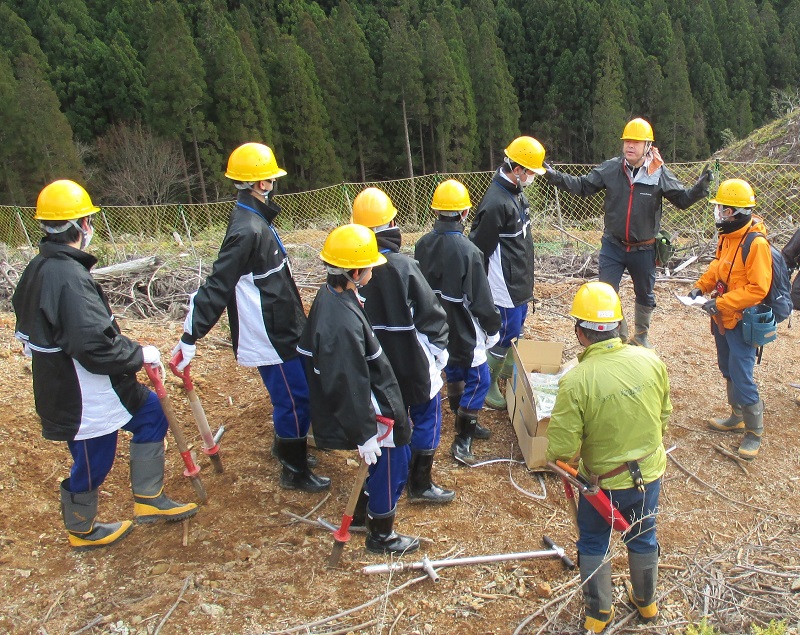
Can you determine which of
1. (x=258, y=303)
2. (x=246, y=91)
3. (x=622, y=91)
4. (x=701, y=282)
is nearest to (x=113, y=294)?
(x=258, y=303)

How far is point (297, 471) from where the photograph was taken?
4.02m

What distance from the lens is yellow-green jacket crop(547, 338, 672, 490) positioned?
9.17 ft

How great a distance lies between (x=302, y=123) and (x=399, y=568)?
101 ft

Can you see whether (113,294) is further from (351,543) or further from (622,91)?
(622,91)

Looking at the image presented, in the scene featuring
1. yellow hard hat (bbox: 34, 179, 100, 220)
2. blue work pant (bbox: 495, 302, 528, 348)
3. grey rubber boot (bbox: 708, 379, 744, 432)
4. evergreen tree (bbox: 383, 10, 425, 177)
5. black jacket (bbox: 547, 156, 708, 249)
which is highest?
evergreen tree (bbox: 383, 10, 425, 177)

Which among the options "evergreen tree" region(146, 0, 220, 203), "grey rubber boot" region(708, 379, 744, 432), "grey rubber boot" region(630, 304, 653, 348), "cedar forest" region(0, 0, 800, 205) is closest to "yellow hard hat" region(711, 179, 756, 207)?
"grey rubber boot" region(708, 379, 744, 432)

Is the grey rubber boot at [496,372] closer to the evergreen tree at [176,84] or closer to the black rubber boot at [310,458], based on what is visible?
the black rubber boot at [310,458]

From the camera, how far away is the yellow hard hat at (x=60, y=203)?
10.5ft

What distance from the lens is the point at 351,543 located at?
359 cm

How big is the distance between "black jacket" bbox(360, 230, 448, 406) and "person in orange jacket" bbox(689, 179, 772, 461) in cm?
210

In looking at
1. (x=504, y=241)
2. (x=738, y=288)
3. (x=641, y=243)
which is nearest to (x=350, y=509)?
(x=504, y=241)

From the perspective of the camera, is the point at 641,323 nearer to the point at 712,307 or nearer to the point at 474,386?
the point at 712,307

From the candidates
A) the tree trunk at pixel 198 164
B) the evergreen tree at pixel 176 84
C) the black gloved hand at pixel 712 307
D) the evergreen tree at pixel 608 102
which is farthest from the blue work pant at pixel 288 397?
the evergreen tree at pixel 608 102

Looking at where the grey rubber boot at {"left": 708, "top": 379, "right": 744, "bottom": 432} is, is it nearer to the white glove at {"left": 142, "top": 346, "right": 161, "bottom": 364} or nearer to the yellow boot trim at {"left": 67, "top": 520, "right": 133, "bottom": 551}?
the white glove at {"left": 142, "top": 346, "right": 161, "bottom": 364}
